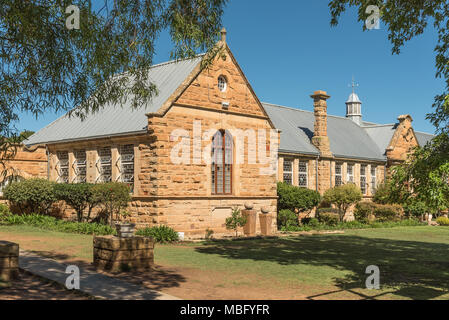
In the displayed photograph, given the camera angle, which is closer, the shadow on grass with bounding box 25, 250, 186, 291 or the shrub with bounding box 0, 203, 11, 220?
the shadow on grass with bounding box 25, 250, 186, 291

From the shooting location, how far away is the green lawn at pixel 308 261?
35.9 feet

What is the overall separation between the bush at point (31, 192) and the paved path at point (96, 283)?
41.3ft

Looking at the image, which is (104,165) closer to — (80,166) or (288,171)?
(80,166)

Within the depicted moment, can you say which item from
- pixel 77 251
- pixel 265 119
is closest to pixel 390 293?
pixel 77 251

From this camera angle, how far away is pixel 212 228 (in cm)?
2223

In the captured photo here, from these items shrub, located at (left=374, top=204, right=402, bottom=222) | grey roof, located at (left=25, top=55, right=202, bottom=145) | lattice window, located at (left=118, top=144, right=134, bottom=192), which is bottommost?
shrub, located at (left=374, top=204, right=402, bottom=222)

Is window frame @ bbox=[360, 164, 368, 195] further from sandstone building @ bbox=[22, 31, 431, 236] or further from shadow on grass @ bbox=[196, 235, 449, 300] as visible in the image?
shadow on grass @ bbox=[196, 235, 449, 300]

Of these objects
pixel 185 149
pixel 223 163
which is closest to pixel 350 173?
pixel 223 163

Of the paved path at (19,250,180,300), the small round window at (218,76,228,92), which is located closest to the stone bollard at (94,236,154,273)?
the paved path at (19,250,180,300)

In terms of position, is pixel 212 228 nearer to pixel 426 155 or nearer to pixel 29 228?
pixel 29 228

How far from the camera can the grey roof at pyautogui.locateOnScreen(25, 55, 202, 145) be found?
74.6 feet

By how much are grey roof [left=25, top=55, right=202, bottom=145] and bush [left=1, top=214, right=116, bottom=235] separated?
4253 mm

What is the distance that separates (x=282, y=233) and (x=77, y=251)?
1175 cm
